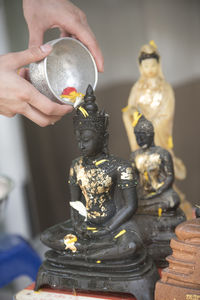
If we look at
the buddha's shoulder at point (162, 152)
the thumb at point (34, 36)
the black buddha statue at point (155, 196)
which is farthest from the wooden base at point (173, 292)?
the thumb at point (34, 36)

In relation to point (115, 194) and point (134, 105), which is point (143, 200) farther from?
point (134, 105)

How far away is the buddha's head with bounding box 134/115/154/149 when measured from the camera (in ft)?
6.55

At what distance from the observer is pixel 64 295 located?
1604mm

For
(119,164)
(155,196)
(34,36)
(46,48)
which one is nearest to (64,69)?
(46,48)

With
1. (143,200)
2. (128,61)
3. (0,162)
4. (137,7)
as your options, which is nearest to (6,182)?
(0,162)

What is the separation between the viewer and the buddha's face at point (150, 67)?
2566 mm

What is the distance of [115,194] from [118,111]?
174cm

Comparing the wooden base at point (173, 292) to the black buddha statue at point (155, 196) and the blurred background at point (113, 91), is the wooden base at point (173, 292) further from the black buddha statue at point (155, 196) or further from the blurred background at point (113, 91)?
the blurred background at point (113, 91)

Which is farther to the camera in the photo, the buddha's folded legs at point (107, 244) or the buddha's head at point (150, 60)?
the buddha's head at point (150, 60)

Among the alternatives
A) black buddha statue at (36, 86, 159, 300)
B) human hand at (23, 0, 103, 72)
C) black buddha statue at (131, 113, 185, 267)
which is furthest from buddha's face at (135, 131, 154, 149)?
human hand at (23, 0, 103, 72)

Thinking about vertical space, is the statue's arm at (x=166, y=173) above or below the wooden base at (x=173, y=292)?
above

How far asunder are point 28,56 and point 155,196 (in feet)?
2.88

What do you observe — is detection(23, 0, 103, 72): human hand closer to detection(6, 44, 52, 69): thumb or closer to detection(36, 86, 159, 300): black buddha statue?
detection(6, 44, 52, 69): thumb

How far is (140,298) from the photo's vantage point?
58.2 inches
